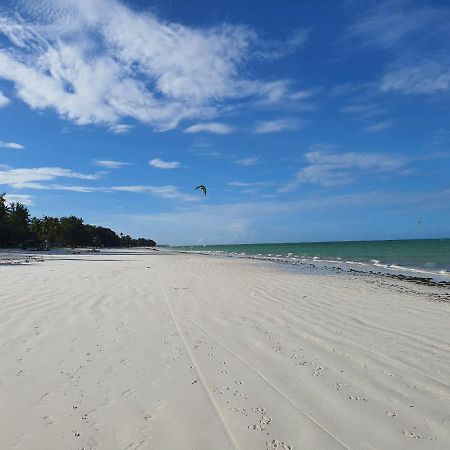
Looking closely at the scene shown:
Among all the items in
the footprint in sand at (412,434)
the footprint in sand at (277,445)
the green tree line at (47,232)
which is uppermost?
the green tree line at (47,232)

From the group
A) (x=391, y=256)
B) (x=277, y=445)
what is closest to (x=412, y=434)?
(x=277, y=445)

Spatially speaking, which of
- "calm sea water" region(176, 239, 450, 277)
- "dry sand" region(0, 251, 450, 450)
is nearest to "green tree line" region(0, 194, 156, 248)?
"calm sea water" region(176, 239, 450, 277)

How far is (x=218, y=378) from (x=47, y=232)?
9307 centimetres

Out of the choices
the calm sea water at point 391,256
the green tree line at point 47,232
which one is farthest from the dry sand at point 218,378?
the green tree line at point 47,232

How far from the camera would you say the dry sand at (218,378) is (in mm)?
3393

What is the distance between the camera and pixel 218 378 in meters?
4.68

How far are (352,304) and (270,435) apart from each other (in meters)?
7.72

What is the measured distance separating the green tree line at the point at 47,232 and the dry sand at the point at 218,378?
188ft

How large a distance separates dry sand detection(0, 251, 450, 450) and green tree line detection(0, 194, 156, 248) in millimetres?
57373

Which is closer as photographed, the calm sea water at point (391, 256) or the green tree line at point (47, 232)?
the calm sea water at point (391, 256)

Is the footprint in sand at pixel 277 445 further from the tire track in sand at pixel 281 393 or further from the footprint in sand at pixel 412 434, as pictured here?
the footprint in sand at pixel 412 434

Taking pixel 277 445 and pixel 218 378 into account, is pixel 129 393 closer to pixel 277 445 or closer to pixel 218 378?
pixel 218 378

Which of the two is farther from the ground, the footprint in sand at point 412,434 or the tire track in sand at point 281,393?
the tire track in sand at point 281,393

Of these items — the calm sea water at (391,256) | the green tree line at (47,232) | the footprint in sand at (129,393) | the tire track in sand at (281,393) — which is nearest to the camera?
the tire track in sand at (281,393)
